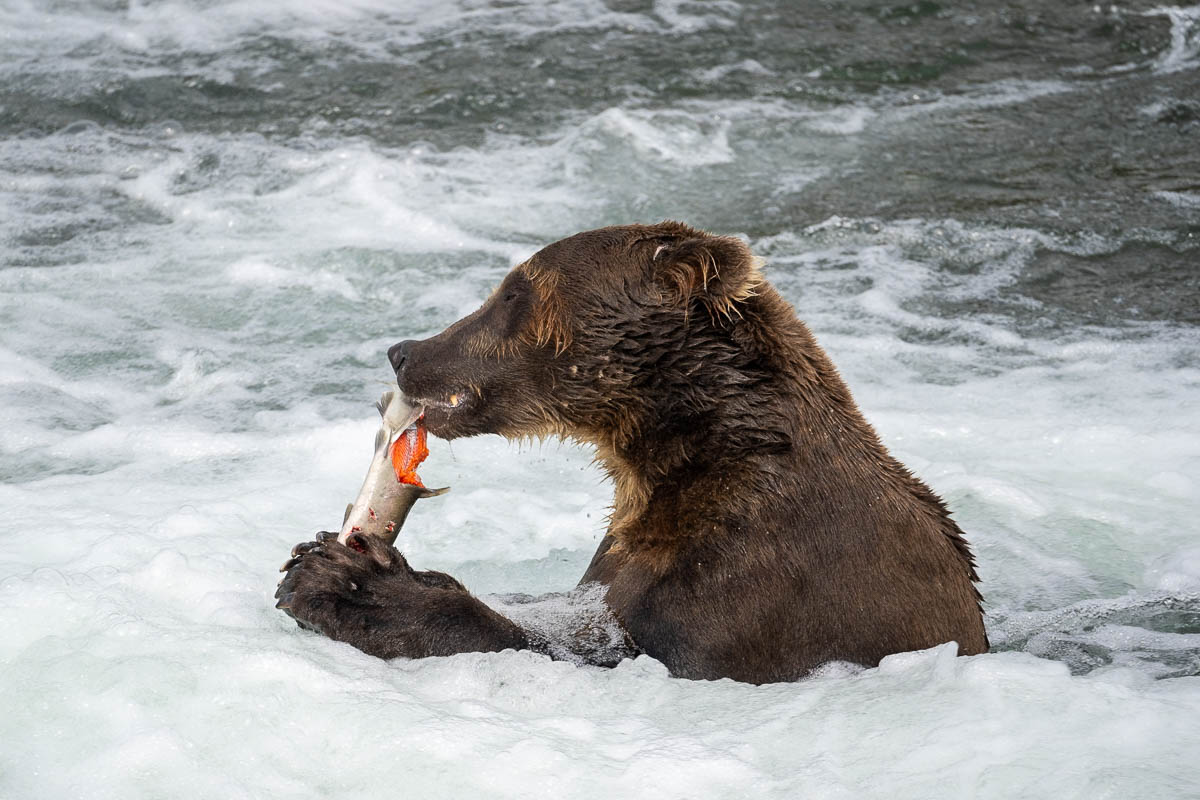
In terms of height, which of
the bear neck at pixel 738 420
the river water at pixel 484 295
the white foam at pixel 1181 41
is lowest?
the river water at pixel 484 295

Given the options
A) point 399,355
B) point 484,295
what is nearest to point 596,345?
point 399,355

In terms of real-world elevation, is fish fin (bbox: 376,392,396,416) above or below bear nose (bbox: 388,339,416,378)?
below

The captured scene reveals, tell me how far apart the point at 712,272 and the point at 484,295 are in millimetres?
4558

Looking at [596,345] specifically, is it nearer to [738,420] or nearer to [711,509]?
[738,420]

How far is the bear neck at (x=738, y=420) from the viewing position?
17.0ft

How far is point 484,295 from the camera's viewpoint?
31.5 feet

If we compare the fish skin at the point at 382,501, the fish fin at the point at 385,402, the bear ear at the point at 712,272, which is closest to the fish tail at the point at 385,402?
the fish fin at the point at 385,402

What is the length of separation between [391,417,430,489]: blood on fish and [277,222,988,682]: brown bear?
1.13ft

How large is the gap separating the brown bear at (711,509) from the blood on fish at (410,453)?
1.13 feet

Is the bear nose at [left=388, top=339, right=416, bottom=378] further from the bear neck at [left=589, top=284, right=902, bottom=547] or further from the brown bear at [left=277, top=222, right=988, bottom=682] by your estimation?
the bear neck at [left=589, top=284, right=902, bottom=547]

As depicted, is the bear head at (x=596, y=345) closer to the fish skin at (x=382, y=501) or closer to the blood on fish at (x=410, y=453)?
the blood on fish at (x=410, y=453)

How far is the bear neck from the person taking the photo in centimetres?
518

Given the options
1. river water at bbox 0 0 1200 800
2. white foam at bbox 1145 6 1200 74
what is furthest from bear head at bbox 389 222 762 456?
white foam at bbox 1145 6 1200 74

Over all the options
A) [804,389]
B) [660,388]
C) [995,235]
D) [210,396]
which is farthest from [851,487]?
[995,235]
